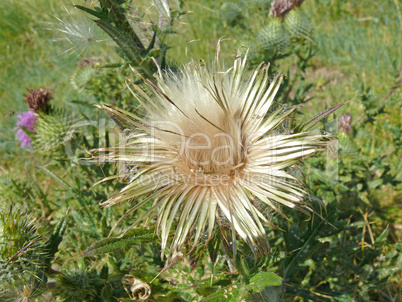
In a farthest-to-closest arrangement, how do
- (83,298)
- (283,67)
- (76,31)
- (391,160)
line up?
(283,67)
(391,160)
(76,31)
(83,298)

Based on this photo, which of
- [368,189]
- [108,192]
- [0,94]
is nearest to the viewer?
[108,192]

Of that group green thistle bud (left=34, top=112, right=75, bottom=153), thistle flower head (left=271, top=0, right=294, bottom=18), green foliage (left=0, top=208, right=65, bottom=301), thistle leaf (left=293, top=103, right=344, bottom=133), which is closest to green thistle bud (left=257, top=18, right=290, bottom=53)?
thistle flower head (left=271, top=0, right=294, bottom=18)

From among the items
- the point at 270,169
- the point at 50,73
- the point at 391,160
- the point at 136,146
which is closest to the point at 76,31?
the point at 136,146

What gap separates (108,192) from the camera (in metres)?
2.92

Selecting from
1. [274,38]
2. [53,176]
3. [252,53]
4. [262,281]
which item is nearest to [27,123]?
[53,176]

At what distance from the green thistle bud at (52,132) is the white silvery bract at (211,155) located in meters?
1.30

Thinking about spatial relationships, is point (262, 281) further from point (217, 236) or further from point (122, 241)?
point (122, 241)

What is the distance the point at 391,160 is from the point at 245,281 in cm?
289

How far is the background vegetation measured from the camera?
185cm

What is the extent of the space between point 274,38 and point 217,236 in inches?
82.9

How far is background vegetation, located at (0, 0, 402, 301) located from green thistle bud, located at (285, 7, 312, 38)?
158 millimetres

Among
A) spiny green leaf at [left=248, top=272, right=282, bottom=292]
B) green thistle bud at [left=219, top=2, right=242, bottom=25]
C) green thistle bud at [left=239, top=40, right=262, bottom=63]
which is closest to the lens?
spiny green leaf at [left=248, top=272, right=282, bottom=292]

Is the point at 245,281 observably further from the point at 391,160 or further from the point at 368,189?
the point at 391,160

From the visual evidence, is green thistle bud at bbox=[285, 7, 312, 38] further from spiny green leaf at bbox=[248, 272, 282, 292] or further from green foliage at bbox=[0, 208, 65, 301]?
green foliage at bbox=[0, 208, 65, 301]
